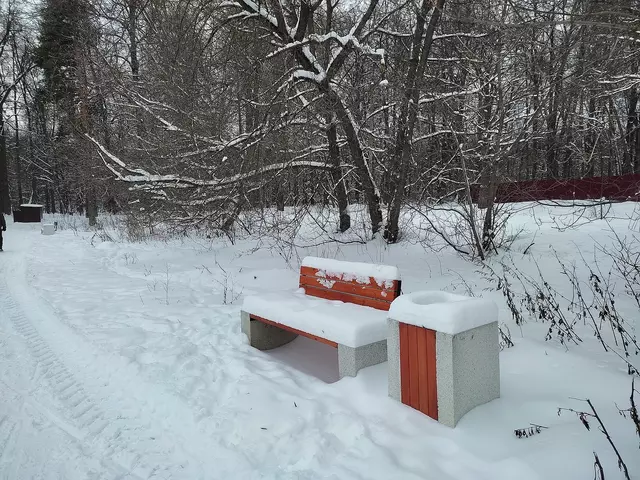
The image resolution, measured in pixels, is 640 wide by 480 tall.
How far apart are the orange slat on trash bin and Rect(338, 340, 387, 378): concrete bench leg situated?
1.52 ft

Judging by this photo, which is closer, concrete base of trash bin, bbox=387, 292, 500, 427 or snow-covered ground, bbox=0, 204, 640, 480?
snow-covered ground, bbox=0, 204, 640, 480

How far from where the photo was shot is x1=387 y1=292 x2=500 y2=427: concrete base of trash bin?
269cm

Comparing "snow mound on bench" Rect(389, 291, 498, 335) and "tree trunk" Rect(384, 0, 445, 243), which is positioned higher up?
"tree trunk" Rect(384, 0, 445, 243)

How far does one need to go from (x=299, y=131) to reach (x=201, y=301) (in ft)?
14.5

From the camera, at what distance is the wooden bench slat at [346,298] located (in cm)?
388

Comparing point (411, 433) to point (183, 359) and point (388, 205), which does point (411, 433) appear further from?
point (388, 205)

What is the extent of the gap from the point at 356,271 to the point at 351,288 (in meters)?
0.17

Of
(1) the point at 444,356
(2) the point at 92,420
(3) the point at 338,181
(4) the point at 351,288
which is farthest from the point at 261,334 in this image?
(3) the point at 338,181

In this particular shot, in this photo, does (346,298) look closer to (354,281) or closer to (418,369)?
(354,281)

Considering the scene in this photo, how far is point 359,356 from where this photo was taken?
11.2 ft

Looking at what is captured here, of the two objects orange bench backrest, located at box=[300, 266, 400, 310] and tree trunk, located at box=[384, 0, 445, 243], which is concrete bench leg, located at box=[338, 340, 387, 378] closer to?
orange bench backrest, located at box=[300, 266, 400, 310]

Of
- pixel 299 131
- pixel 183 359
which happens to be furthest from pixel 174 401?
pixel 299 131

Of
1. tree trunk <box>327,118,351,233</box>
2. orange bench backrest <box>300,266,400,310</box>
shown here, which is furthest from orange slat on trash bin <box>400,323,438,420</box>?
tree trunk <box>327,118,351,233</box>

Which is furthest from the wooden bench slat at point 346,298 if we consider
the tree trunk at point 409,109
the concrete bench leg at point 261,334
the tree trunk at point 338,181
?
the tree trunk at point 338,181
